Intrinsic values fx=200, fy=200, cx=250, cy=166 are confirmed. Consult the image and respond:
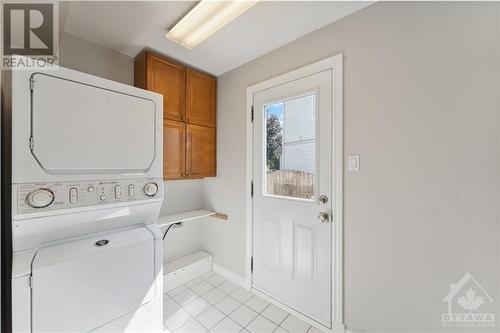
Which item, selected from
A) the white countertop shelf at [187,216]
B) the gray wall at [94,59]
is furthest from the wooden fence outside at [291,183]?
the gray wall at [94,59]

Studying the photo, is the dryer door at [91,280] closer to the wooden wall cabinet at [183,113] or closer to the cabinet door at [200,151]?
the wooden wall cabinet at [183,113]

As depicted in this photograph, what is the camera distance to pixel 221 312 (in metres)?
1.77

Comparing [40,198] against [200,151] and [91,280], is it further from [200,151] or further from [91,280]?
[200,151]

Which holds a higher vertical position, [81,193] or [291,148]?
[291,148]

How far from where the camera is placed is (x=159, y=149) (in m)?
1.37

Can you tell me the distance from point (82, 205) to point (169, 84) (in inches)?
52.8

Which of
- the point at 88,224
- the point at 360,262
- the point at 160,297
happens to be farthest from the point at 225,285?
the point at 88,224

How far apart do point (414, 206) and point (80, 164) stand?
74.2 inches

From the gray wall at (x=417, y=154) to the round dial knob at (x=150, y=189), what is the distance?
133 cm

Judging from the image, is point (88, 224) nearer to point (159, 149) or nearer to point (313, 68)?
point (159, 149)

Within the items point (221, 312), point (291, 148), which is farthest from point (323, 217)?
point (221, 312)

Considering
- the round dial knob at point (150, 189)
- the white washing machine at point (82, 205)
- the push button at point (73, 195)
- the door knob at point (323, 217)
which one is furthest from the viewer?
the door knob at point (323, 217)

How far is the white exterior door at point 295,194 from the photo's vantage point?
1563 millimetres

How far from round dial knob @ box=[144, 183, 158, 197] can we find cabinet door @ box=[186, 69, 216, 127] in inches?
38.8
